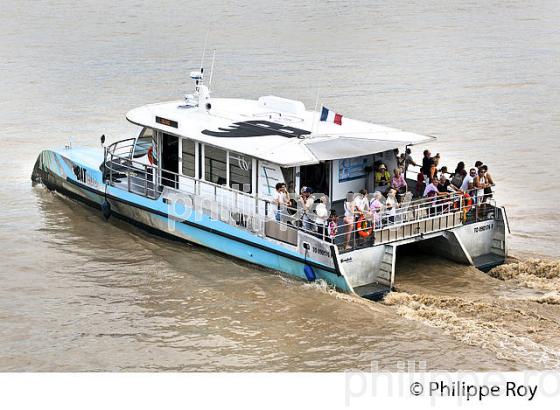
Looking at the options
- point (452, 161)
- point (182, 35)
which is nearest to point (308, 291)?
point (452, 161)

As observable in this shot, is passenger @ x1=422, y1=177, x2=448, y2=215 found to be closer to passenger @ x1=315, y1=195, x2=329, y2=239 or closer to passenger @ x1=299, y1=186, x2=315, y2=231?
passenger @ x1=315, y1=195, x2=329, y2=239

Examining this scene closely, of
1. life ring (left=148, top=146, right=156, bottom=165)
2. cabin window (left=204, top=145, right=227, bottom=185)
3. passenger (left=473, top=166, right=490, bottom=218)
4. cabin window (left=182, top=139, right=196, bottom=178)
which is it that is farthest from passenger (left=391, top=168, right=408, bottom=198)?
life ring (left=148, top=146, right=156, bottom=165)

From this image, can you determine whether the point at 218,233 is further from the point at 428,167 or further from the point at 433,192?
the point at 428,167

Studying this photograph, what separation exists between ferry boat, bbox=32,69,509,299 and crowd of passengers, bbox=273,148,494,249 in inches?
2.6

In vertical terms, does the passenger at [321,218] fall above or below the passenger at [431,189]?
below

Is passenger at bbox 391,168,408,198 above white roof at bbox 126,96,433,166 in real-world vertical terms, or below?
below

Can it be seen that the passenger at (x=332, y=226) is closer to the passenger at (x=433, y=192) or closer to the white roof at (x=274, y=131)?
the white roof at (x=274, y=131)

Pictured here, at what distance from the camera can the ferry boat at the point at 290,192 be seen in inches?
735

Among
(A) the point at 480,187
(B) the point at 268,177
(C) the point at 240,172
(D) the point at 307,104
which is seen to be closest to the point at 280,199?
(B) the point at 268,177

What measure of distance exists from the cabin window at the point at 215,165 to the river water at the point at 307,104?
1382 mm

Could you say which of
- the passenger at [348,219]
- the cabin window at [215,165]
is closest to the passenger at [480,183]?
the passenger at [348,219]

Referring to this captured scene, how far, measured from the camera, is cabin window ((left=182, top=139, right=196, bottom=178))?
2105 cm

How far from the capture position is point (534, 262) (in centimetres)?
1962
